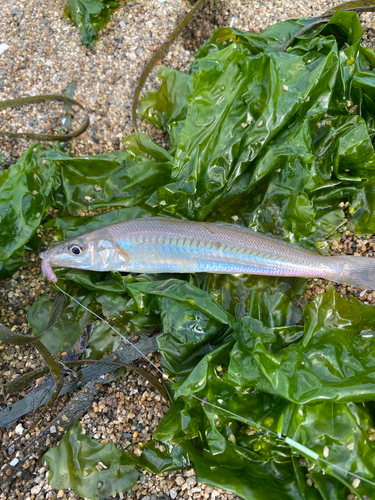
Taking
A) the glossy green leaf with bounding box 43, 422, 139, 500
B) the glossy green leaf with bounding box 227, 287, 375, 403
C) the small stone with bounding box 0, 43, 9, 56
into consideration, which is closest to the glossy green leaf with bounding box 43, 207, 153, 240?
Answer: the glossy green leaf with bounding box 227, 287, 375, 403

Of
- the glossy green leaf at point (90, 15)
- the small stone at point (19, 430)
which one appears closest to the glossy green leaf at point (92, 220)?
the small stone at point (19, 430)

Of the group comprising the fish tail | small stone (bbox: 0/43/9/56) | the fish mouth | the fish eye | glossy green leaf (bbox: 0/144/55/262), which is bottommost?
the fish tail

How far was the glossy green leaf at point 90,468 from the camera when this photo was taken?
2.91 m

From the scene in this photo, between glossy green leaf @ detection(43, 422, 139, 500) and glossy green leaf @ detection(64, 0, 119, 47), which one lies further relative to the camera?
glossy green leaf @ detection(64, 0, 119, 47)

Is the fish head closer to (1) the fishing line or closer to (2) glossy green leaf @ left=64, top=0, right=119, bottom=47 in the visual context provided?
(1) the fishing line

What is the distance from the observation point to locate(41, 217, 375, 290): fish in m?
3.28

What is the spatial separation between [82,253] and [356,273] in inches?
107

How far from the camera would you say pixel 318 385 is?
101 inches

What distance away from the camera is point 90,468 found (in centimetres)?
295

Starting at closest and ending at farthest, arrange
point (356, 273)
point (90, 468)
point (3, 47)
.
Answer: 1. point (90, 468)
2. point (356, 273)
3. point (3, 47)

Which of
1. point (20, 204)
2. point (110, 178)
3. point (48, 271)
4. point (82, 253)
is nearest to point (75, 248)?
point (82, 253)

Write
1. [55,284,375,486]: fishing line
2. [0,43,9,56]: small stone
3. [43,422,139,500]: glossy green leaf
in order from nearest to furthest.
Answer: [55,284,375,486]: fishing line
[43,422,139,500]: glossy green leaf
[0,43,9,56]: small stone

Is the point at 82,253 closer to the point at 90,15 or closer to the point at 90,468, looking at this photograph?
the point at 90,468

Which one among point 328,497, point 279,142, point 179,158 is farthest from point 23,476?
point 279,142
